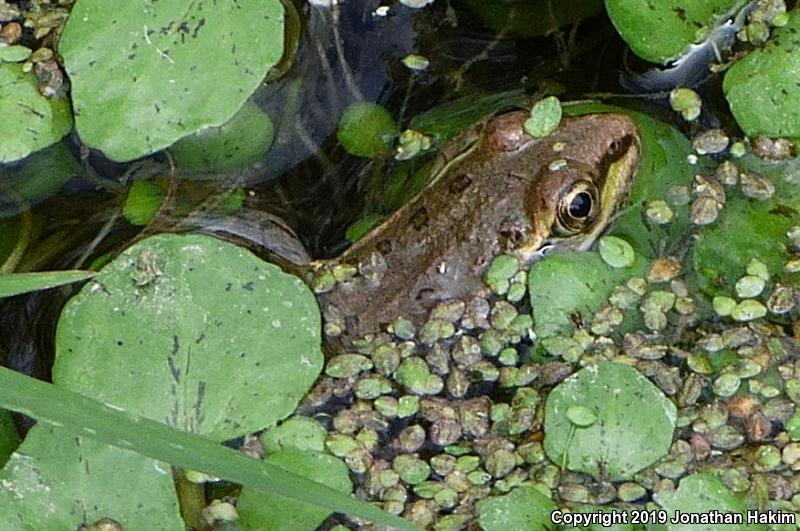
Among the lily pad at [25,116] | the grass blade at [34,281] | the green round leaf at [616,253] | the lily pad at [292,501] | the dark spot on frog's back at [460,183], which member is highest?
the grass blade at [34,281]

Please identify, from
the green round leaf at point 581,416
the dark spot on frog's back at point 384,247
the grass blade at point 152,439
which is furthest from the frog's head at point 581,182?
the grass blade at point 152,439

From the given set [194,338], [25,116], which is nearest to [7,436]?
[194,338]

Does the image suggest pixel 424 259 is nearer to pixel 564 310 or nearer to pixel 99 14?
pixel 564 310

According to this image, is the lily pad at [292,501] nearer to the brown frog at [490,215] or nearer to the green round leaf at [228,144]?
the brown frog at [490,215]

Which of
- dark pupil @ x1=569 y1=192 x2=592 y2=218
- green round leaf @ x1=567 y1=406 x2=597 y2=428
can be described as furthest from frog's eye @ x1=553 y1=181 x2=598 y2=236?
green round leaf @ x1=567 y1=406 x2=597 y2=428

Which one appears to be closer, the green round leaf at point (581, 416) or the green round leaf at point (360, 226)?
the green round leaf at point (581, 416)

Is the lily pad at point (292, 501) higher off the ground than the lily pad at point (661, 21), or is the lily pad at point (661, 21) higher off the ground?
the lily pad at point (661, 21)

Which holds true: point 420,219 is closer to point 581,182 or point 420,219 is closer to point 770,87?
point 581,182

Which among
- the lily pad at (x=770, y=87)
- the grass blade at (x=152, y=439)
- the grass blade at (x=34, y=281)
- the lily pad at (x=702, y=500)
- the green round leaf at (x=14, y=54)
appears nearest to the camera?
the grass blade at (x=152, y=439)
